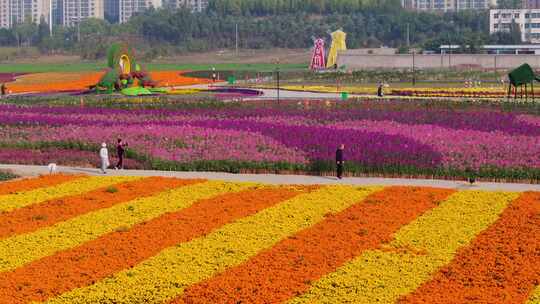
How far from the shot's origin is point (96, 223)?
2886 cm

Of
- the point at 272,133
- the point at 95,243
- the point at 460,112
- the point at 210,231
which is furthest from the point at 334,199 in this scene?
the point at 460,112

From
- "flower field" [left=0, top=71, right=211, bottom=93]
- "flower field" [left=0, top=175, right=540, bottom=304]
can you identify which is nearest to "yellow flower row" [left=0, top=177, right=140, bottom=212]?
"flower field" [left=0, top=175, right=540, bottom=304]

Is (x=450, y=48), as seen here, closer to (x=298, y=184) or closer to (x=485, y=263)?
(x=298, y=184)

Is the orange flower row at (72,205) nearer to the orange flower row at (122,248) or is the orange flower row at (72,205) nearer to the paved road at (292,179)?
the paved road at (292,179)

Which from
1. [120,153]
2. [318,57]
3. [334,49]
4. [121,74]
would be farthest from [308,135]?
[334,49]

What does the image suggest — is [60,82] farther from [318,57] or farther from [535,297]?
[535,297]

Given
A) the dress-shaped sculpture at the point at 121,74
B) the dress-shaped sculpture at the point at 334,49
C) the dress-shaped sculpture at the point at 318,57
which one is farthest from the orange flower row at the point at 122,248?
the dress-shaped sculpture at the point at 334,49

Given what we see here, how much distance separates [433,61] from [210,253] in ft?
428

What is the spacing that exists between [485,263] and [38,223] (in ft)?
40.1

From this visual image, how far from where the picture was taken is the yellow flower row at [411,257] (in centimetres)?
2170

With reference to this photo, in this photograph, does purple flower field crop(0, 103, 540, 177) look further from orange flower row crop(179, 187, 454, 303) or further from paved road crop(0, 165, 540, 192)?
orange flower row crop(179, 187, 454, 303)

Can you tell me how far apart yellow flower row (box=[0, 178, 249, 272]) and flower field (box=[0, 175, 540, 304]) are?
0.05 metres

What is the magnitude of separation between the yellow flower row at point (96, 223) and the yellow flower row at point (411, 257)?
7113 mm

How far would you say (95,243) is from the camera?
26359 mm
